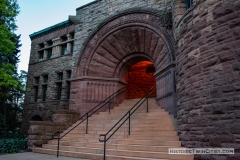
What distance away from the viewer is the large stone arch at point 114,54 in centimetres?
962

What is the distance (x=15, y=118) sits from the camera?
18.4m

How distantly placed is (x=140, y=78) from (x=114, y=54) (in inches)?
147

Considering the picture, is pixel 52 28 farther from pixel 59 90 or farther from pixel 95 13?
pixel 59 90

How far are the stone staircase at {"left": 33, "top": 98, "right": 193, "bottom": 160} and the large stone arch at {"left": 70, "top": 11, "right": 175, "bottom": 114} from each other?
1.87m

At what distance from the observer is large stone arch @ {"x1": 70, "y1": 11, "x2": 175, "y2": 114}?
962cm

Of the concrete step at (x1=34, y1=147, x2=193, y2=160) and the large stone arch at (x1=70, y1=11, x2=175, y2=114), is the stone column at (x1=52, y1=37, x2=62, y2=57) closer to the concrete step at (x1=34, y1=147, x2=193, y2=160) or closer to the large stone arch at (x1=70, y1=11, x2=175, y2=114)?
the large stone arch at (x1=70, y1=11, x2=175, y2=114)

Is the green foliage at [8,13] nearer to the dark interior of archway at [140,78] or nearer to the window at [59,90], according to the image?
the window at [59,90]

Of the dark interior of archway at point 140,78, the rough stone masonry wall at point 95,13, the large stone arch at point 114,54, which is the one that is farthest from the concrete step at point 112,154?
the dark interior of archway at point 140,78

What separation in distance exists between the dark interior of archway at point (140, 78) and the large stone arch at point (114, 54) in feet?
7.72

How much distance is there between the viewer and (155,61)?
32.4ft

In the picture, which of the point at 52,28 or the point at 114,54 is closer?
the point at 114,54

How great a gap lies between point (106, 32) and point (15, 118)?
13.0m

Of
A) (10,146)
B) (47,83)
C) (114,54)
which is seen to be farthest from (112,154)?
(47,83)

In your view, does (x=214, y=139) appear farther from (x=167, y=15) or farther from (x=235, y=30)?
(x=167, y=15)
